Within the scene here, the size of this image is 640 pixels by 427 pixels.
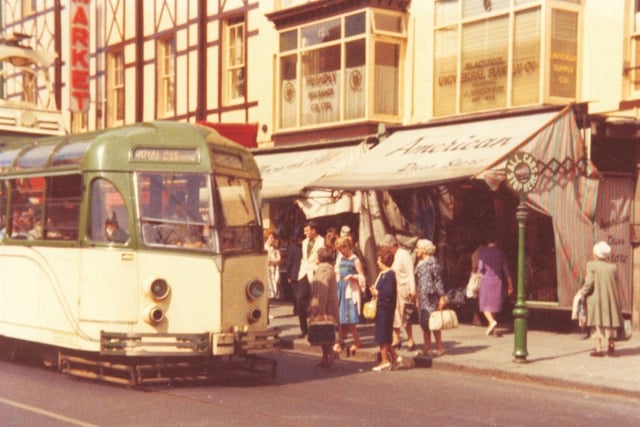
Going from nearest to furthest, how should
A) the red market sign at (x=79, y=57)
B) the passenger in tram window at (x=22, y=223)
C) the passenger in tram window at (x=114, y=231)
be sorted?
the passenger in tram window at (x=114, y=231) < the passenger in tram window at (x=22, y=223) < the red market sign at (x=79, y=57)

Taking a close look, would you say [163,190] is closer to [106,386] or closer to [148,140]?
[148,140]

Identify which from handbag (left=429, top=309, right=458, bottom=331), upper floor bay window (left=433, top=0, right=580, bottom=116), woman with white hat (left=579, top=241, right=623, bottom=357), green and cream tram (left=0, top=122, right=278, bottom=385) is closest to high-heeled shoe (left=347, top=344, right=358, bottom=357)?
handbag (left=429, top=309, right=458, bottom=331)

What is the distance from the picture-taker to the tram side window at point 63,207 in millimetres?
12719

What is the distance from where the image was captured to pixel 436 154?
18.5m

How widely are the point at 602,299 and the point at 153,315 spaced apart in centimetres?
678

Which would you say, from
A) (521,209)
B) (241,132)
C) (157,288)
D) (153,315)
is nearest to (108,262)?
(157,288)

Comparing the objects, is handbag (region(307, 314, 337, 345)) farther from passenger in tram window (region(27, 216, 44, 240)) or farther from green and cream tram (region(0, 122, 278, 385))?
passenger in tram window (region(27, 216, 44, 240))

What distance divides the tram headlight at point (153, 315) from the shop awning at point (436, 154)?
634cm

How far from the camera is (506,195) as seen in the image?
1948 cm

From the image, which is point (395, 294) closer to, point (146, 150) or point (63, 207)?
point (146, 150)

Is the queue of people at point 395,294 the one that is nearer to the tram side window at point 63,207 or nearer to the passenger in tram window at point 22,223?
the tram side window at point 63,207

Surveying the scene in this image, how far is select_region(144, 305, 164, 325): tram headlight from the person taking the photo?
474 inches

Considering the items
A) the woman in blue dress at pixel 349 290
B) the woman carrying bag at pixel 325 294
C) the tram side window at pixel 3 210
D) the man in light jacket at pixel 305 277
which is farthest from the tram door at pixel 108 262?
the man in light jacket at pixel 305 277

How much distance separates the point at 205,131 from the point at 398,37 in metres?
9.74
